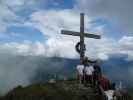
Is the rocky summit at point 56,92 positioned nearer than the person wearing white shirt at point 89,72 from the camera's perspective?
Yes

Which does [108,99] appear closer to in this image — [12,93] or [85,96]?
[85,96]

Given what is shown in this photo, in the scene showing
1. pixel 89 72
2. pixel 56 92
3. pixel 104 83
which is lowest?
pixel 56 92

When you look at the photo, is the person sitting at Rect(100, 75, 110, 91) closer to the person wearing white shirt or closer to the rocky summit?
the rocky summit

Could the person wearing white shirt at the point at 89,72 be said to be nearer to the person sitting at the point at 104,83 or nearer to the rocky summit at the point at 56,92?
the rocky summit at the point at 56,92

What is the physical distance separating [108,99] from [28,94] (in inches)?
259

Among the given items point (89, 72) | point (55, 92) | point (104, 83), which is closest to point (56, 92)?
point (55, 92)

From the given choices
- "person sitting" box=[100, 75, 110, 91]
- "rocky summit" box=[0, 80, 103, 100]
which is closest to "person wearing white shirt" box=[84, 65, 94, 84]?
"rocky summit" box=[0, 80, 103, 100]

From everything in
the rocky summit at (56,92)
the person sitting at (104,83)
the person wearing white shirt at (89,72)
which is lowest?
the rocky summit at (56,92)

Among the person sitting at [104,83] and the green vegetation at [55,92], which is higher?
the person sitting at [104,83]

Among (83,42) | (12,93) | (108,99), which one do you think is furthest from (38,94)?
(83,42)

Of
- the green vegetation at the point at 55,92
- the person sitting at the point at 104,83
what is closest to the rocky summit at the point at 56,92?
the green vegetation at the point at 55,92

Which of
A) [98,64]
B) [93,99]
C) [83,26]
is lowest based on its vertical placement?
[93,99]

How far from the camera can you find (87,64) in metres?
34.0

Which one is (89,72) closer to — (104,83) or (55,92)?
(104,83)
